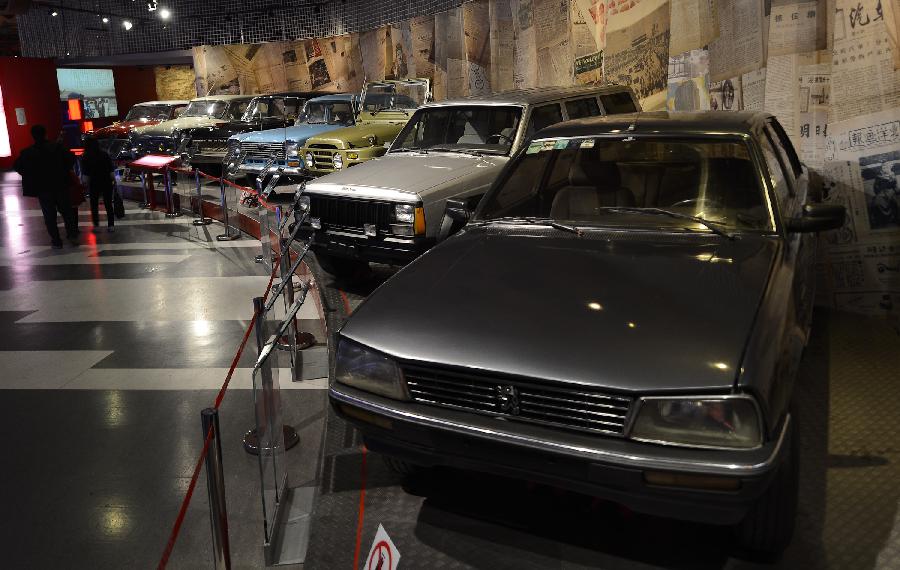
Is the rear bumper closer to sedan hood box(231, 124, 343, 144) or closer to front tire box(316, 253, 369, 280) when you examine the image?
front tire box(316, 253, 369, 280)

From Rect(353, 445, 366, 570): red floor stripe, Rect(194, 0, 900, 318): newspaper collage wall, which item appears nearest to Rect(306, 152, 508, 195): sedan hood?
Rect(194, 0, 900, 318): newspaper collage wall

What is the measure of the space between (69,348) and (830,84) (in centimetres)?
611

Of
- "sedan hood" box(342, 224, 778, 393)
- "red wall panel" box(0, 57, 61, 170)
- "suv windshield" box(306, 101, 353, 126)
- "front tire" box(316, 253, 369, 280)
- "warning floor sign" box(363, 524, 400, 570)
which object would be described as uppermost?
"red wall panel" box(0, 57, 61, 170)

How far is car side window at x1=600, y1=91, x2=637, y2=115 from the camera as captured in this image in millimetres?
7555

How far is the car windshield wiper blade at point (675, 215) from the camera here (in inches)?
131

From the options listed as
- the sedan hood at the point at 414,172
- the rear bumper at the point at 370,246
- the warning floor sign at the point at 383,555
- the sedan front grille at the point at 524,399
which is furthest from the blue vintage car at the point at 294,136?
the warning floor sign at the point at 383,555

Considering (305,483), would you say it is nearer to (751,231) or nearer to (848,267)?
(751,231)

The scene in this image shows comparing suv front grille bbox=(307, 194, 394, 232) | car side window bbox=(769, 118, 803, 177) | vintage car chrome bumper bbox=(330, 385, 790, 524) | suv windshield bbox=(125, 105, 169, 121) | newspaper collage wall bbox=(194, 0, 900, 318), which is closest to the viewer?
vintage car chrome bumper bbox=(330, 385, 790, 524)

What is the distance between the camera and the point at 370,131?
34.1 feet

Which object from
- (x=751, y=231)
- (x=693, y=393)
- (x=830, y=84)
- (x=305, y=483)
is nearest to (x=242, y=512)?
(x=305, y=483)

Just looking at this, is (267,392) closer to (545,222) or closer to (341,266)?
(545,222)

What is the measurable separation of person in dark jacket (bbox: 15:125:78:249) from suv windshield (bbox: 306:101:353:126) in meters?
3.69

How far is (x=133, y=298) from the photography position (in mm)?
7605

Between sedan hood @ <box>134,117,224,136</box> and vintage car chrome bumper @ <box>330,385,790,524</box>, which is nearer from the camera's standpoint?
vintage car chrome bumper @ <box>330,385,790,524</box>
